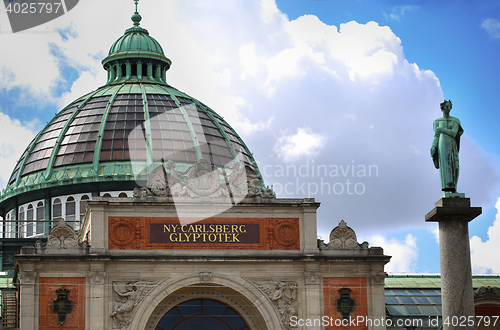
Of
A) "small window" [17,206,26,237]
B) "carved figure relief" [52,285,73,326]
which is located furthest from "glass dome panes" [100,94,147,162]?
"carved figure relief" [52,285,73,326]

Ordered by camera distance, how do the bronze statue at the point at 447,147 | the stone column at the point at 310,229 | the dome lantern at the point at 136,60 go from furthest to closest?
the dome lantern at the point at 136,60, the stone column at the point at 310,229, the bronze statue at the point at 447,147

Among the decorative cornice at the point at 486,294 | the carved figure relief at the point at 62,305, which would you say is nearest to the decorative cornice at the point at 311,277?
the decorative cornice at the point at 486,294

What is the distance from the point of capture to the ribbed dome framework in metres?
61.2

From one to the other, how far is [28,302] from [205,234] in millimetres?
8673

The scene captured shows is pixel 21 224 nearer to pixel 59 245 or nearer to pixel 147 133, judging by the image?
pixel 147 133

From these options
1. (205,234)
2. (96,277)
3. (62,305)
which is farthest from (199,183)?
(62,305)

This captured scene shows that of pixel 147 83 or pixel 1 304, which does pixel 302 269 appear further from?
pixel 147 83

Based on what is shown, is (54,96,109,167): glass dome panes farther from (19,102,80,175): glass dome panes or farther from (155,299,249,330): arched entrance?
(155,299,249,330): arched entrance

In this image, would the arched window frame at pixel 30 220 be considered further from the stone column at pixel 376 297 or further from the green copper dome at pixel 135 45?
the stone column at pixel 376 297

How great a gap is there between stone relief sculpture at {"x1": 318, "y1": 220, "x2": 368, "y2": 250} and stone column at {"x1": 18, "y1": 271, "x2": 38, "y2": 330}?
13.6 meters

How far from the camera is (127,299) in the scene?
145ft

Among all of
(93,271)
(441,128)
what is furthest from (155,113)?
(441,128)

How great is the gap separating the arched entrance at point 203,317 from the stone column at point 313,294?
3.27 metres

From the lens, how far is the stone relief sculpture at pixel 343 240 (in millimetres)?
46406
